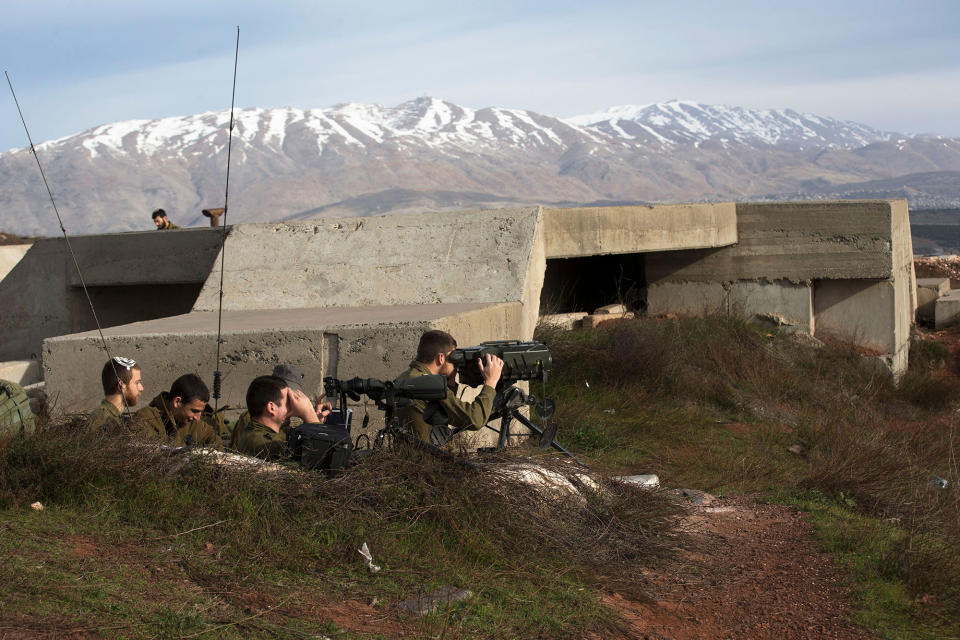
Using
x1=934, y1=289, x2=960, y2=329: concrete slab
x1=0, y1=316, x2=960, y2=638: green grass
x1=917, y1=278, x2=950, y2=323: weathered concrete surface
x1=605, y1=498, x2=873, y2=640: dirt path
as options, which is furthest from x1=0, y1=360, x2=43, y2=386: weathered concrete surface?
x1=917, y1=278, x2=950, y2=323: weathered concrete surface

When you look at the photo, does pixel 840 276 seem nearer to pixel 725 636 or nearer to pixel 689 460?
pixel 689 460

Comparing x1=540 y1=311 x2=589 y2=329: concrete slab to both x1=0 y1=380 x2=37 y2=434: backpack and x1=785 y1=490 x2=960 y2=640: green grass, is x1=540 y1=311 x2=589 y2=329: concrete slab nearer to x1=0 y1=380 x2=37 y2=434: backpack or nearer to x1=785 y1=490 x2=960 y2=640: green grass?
x1=785 y1=490 x2=960 y2=640: green grass

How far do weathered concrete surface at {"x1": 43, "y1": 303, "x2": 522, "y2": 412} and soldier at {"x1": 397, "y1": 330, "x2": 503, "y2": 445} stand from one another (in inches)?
42.7

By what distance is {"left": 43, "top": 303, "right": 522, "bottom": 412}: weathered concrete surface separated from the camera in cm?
600

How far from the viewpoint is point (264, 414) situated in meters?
4.59

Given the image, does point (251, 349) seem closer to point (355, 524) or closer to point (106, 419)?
point (106, 419)

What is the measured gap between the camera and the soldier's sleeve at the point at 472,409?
427 centimetres

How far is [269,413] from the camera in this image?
15.0ft

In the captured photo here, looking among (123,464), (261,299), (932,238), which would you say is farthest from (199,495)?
(932,238)

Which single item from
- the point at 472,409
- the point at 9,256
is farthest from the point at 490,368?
the point at 9,256

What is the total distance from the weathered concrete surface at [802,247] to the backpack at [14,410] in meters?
→ 8.19

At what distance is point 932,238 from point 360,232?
79.0 meters

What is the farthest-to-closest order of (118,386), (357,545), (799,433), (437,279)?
1. (437,279)
2. (799,433)
3. (118,386)
4. (357,545)

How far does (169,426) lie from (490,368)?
6.22 feet
